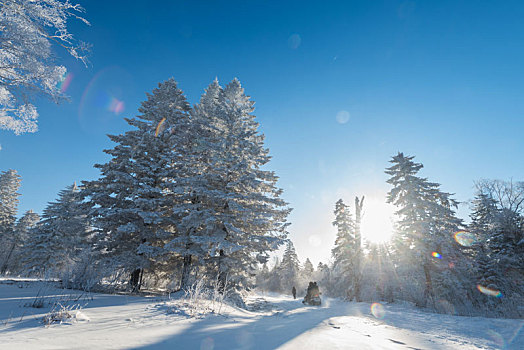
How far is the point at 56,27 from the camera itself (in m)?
7.21

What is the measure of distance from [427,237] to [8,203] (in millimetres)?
45699

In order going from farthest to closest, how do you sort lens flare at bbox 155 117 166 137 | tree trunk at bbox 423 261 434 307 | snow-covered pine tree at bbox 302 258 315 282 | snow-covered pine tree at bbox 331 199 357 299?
1. snow-covered pine tree at bbox 302 258 315 282
2. snow-covered pine tree at bbox 331 199 357 299
3. tree trunk at bbox 423 261 434 307
4. lens flare at bbox 155 117 166 137

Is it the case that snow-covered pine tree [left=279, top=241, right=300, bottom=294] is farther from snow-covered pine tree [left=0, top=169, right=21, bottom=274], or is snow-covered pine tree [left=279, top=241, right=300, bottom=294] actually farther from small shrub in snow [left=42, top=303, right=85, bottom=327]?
small shrub in snow [left=42, top=303, right=85, bottom=327]

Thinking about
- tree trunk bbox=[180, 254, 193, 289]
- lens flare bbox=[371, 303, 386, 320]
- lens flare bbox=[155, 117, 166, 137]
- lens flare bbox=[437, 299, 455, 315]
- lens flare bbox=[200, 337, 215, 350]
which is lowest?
lens flare bbox=[371, 303, 386, 320]

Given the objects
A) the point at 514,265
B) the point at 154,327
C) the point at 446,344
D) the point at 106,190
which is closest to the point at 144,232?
the point at 106,190

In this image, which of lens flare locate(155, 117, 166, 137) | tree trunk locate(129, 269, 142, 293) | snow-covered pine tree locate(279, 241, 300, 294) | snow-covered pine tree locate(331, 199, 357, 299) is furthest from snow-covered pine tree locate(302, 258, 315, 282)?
lens flare locate(155, 117, 166, 137)

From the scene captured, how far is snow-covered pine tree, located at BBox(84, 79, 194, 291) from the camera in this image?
10.4 meters

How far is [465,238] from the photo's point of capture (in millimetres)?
19188

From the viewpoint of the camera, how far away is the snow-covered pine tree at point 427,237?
16.8m

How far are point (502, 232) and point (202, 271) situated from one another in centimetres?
2413

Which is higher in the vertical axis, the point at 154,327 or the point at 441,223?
the point at 441,223

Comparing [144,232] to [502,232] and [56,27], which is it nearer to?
[56,27]

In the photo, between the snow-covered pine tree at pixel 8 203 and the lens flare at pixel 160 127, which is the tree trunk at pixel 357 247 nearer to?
the lens flare at pixel 160 127

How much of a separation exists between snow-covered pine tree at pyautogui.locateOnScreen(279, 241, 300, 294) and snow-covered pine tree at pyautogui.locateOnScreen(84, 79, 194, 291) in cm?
3889
